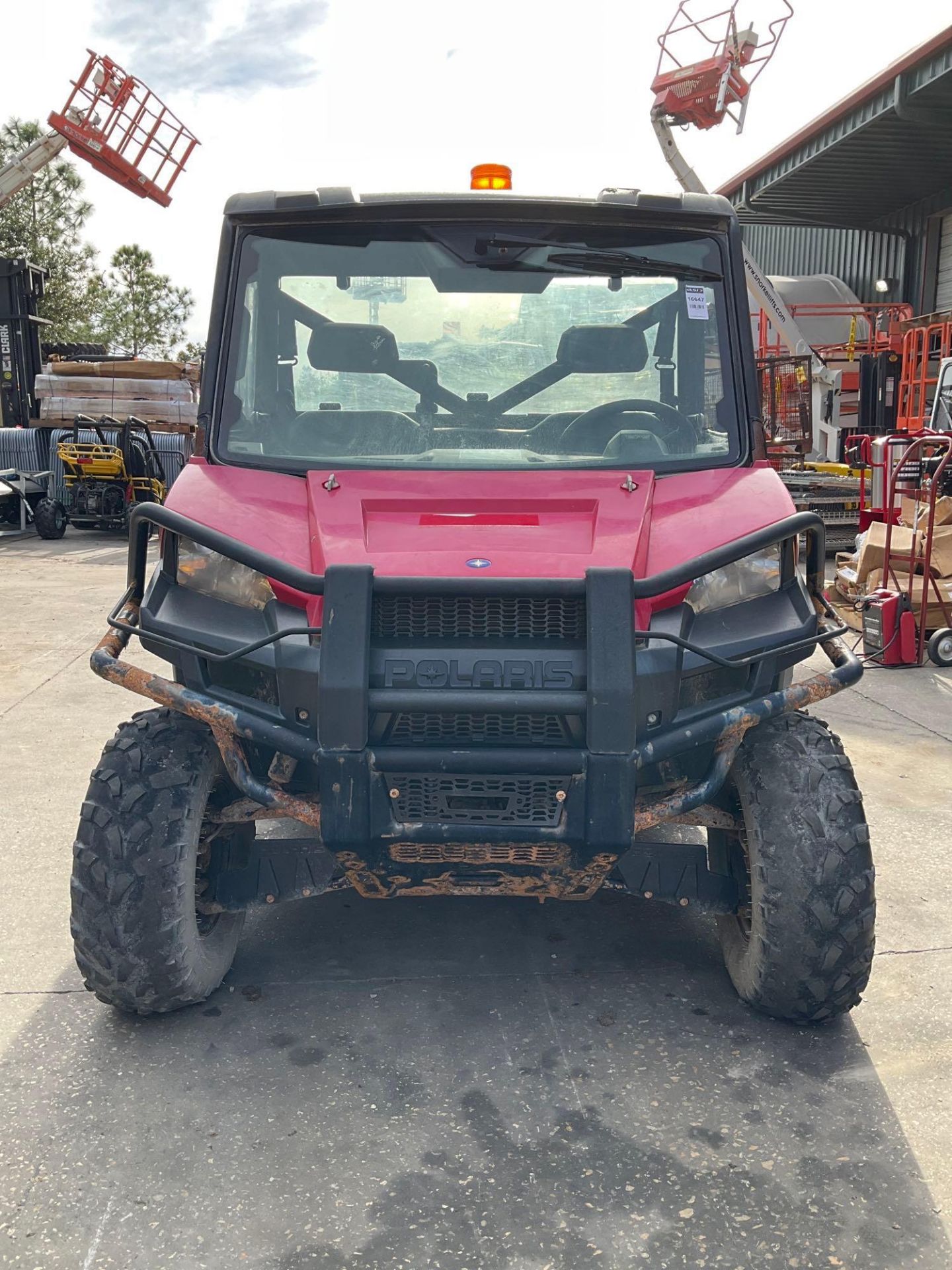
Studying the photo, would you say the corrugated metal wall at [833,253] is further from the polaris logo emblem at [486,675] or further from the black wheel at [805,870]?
the polaris logo emblem at [486,675]

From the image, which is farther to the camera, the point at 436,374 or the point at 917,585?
the point at 917,585

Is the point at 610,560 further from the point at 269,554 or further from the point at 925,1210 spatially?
the point at 925,1210

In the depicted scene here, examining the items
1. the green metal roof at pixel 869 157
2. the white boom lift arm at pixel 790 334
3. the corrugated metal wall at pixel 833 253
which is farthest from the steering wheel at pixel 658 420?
the corrugated metal wall at pixel 833 253

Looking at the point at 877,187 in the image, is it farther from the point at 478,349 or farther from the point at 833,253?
the point at 478,349

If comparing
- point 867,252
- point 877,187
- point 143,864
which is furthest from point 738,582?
point 867,252

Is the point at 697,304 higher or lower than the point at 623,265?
lower

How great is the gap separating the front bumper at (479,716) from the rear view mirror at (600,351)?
35.7 inches

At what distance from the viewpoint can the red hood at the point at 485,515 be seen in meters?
2.85

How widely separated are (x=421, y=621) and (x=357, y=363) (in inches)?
45.7

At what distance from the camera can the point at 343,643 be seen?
2670 mm

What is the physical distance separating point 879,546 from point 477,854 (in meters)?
6.47

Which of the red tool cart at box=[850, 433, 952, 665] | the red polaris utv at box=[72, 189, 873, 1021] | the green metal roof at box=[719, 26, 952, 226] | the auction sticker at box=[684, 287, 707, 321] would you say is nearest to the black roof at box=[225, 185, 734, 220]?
the red polaris utv at box=[72, 189, 873, 1021]

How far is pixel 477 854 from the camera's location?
112 inches

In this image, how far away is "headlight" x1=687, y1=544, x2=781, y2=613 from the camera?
2969mm
